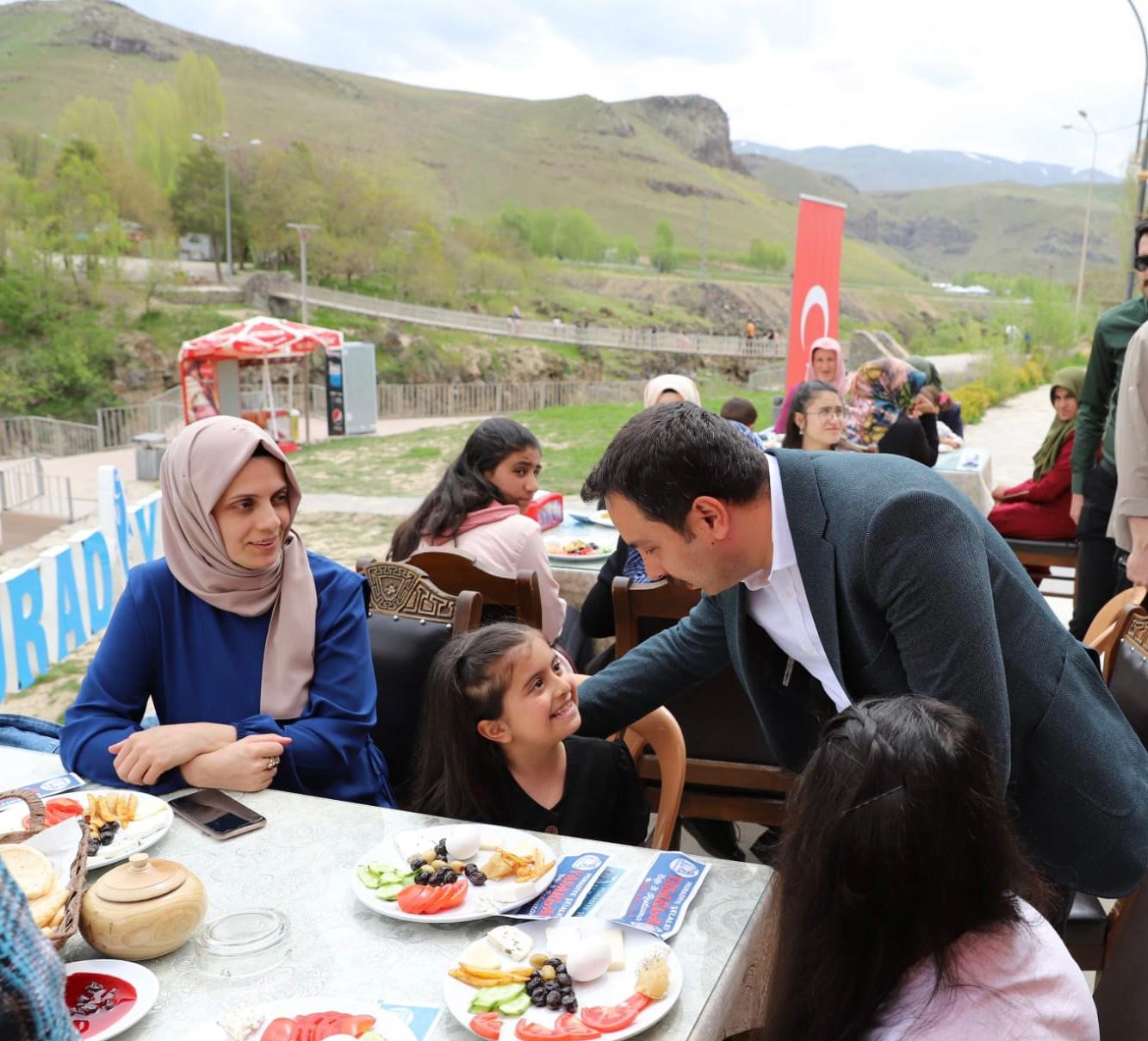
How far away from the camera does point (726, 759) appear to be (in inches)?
93.7

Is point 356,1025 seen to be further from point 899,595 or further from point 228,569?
point 228,569

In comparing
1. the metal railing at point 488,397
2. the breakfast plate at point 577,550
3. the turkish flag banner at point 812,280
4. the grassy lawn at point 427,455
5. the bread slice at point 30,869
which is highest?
the turkish flag banner at point 812,280

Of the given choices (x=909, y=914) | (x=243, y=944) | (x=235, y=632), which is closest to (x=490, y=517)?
(x=235, y=632)

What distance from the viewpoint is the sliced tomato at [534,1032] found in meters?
1.01

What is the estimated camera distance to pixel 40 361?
3447 centimetres

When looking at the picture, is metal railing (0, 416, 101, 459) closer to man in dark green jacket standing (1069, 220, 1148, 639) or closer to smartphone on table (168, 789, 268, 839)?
man in dark green jacket standing (1069, 220, 1148, 639)

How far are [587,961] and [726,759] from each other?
134cm

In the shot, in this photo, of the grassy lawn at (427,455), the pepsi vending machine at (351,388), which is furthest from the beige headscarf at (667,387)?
the pepsi vending machine at (351,388)

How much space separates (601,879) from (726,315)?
63.5m

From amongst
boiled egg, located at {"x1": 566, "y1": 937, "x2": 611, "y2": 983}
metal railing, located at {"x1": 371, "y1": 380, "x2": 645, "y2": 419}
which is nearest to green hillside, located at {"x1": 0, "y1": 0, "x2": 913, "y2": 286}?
metal railing, located at {"x1": 371, "y1": 380, "x2": 645, "y2": 419}

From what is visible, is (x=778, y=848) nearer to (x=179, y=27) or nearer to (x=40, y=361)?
(x=40, y=361)

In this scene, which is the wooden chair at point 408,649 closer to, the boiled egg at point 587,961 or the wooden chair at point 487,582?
the wooden chair at point 487,582

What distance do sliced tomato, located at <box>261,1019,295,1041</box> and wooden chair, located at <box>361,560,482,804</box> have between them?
1.16 metres

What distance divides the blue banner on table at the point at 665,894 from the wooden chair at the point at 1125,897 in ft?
2.57
